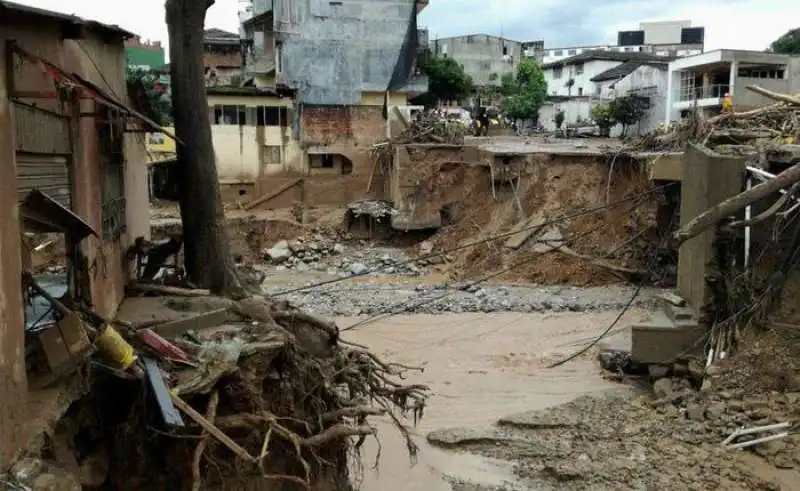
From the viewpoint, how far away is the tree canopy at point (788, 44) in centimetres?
5970

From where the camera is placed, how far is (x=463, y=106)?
55125 millimetres

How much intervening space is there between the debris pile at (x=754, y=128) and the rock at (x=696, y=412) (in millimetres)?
5133

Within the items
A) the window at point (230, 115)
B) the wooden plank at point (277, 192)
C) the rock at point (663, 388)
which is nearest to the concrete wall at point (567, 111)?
the wooden plank at point (277, 192)

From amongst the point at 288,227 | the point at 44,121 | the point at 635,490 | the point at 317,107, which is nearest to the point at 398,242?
the point at 288,227

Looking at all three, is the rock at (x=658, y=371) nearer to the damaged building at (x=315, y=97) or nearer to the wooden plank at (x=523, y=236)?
the wooden plank at (x=523, y=236)

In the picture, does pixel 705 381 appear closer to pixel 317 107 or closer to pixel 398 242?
pixel 398 242

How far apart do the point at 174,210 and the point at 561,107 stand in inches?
1369

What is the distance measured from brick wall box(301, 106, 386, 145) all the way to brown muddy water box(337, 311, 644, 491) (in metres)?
18.1

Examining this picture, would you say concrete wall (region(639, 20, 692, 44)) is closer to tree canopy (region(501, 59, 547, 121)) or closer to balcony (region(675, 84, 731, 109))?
tree canopy (region(501, 59, 547, 121))

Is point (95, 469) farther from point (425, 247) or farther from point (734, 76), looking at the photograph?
point (734, 76)

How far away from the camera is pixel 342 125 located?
4025 cm

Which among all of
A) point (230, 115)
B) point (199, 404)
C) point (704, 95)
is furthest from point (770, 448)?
point (704, 95)

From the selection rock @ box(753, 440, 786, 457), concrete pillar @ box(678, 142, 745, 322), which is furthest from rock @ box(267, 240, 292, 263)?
rock @ box(753, 440, 786, 457)

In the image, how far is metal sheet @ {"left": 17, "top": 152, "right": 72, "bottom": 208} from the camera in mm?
6734
